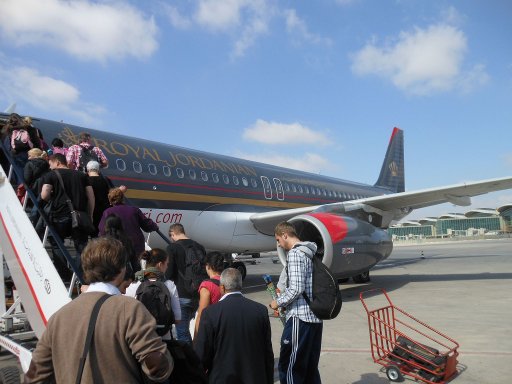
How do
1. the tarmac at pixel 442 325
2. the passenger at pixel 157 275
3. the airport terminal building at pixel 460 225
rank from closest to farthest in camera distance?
the passenger at pixel 157 275 < the tarmac at pixel 442 325 < the airport terminal building at pixel 460 225

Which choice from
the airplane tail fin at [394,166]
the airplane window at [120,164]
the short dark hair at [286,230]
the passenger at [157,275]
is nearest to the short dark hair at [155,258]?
the passenger at [157,275]

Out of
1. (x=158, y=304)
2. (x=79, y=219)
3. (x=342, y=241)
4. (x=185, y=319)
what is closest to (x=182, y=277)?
(x=185, y=319)

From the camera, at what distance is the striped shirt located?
3236 millimetres

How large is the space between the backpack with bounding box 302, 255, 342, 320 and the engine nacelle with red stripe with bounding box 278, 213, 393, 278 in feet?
14.2

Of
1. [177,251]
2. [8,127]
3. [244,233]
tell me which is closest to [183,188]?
[244,233]

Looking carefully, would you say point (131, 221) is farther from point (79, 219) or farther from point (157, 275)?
point (157, 275)

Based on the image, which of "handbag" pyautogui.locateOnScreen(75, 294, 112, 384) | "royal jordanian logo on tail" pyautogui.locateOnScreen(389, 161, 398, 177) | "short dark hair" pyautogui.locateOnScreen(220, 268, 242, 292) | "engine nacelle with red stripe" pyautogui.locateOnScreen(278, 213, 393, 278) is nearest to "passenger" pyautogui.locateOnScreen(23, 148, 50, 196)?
"short dark hair" pyautogui.locateOnScreen(220, 268, 242, 292)

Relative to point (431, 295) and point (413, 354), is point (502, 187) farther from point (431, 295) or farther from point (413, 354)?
point (413, 354)

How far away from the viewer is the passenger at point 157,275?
2848 mm

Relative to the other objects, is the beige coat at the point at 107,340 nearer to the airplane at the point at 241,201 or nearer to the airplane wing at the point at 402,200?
the airplane at the point at 241,201

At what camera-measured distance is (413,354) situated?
414 centimetres

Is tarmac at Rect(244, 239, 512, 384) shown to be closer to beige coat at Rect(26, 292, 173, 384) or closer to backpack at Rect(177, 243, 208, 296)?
backpack at Rect(177, 243, 208, 296)

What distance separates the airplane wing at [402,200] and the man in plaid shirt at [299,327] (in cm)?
679

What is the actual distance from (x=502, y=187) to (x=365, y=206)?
3401 mm
